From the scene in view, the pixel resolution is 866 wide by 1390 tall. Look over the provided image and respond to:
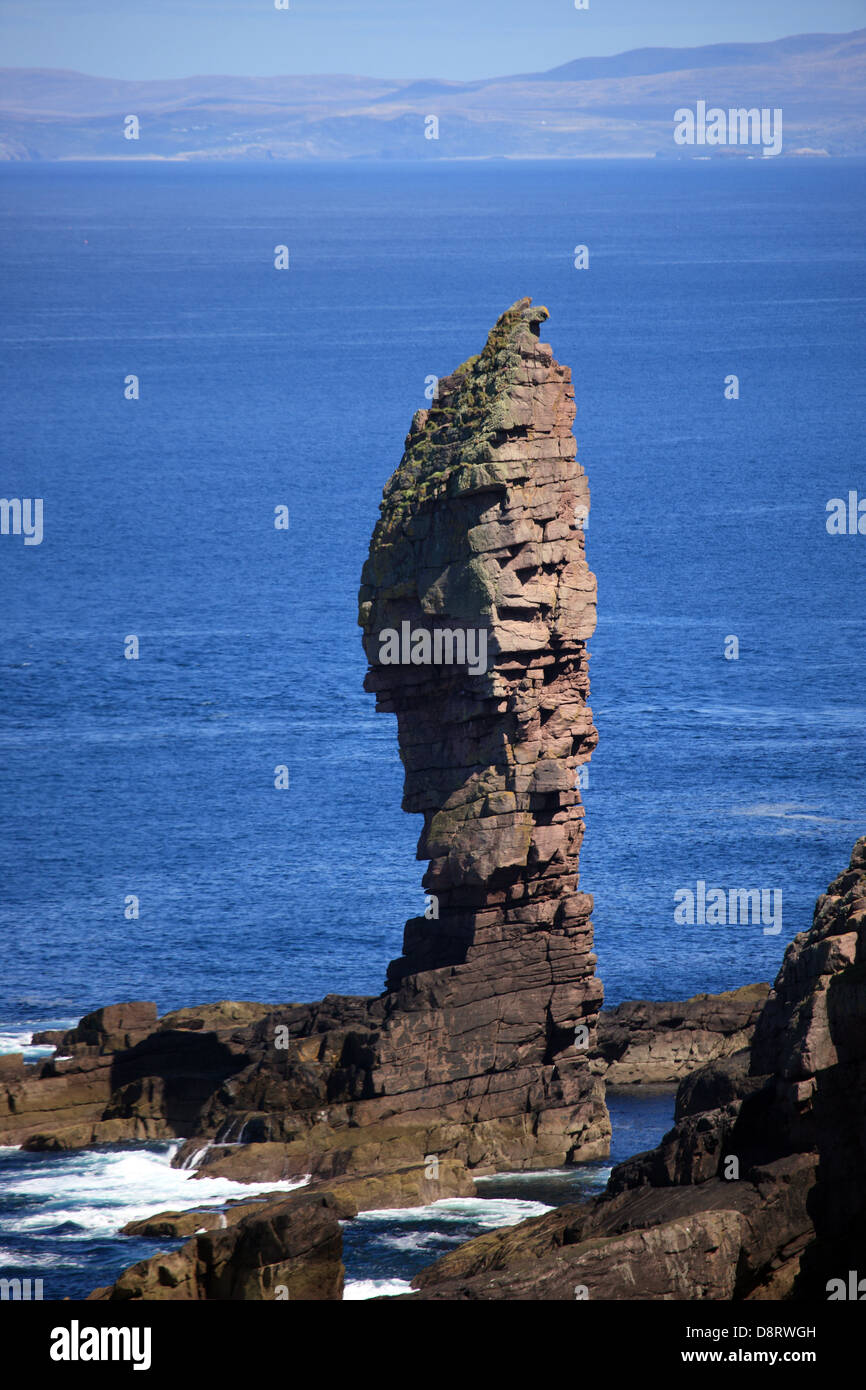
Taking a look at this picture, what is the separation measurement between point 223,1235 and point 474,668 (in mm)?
24234

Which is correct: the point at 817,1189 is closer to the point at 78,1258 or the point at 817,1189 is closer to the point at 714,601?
the point at 78,1258

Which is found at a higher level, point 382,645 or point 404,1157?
point 382,645

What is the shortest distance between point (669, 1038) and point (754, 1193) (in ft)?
102

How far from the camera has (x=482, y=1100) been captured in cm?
6975

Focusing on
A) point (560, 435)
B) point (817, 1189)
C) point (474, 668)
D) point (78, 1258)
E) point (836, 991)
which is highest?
point (560, 435)

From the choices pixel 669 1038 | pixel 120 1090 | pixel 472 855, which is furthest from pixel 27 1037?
Result: pixel 669 1038

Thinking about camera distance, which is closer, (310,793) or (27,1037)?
(27,1037)

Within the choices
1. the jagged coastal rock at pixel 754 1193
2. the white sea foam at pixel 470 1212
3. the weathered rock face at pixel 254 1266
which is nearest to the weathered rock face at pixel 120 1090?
the white sea foam at pixel 470 1212

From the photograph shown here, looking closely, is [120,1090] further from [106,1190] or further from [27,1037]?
[27,1037]

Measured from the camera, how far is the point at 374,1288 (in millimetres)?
56438

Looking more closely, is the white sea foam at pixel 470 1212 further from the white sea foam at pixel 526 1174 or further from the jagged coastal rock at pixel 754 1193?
the jagged coastal rock at pixel 754 1193

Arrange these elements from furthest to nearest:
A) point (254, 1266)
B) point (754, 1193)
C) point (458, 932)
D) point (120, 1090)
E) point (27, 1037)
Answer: point (27, 1037), point (120, 1090), point (458, 932), point (254, 1266), point (754, 1193)

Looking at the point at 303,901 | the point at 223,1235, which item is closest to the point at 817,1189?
the point at 223,1235

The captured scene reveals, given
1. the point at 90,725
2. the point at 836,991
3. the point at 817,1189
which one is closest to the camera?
the point at 836,991
